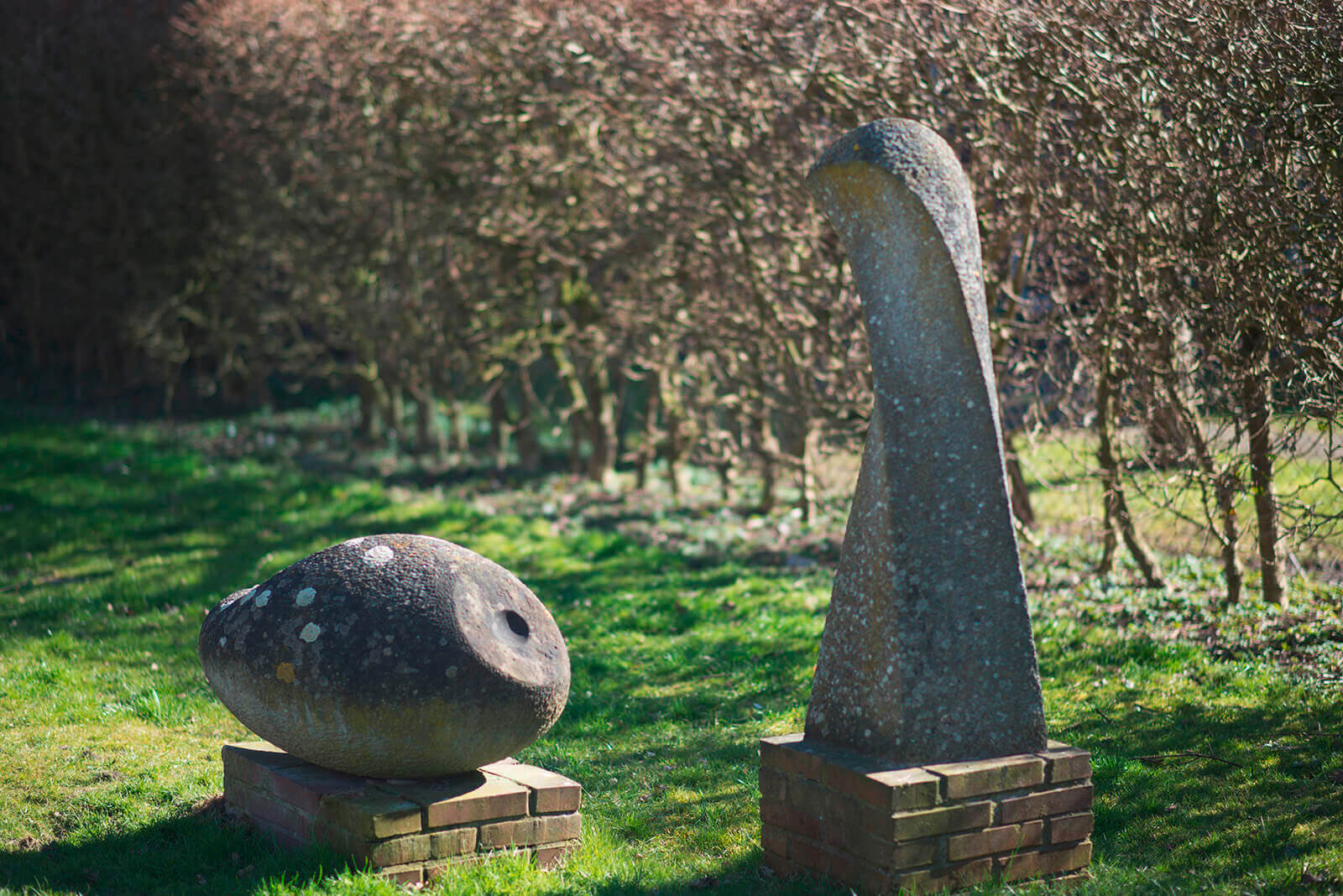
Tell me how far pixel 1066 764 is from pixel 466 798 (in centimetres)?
202

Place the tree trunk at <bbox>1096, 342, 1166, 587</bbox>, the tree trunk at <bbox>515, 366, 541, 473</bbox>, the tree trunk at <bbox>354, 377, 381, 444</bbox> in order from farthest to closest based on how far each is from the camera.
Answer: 1. the tree trunk at <bbox>354, 377, 381, 444</bbox>
2. the tree trunk at <bbox>515, 366, 541, 473</bbox>
3. the tree trunk at <bbox>1096, 342, 1166, 587</bbox>

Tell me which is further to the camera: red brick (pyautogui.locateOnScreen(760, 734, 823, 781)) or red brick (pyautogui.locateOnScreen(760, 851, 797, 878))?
red brick (pyautogui.locateOnScreen(760, 851, 797, 878))

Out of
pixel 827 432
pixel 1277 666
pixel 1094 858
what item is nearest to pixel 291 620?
pixel 1094 858

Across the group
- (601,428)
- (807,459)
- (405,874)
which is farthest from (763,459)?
(405,874)

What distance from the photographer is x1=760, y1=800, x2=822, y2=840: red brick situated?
155 inches

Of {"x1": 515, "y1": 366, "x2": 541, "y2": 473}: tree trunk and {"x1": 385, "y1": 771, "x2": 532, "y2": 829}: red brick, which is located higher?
{"x1": 515, "y1": 366, "x2": 541, "y2": 473}: tree trunk

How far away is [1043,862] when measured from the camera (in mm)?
3906

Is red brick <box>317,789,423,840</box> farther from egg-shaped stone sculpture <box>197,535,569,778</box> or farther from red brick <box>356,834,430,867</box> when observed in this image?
egg-shaped stone sculpture <box>197,535,569,778</box>

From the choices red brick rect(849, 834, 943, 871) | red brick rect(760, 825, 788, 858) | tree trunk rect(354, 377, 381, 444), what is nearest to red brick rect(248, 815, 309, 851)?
red brick rect(760, 825, 788, 858)

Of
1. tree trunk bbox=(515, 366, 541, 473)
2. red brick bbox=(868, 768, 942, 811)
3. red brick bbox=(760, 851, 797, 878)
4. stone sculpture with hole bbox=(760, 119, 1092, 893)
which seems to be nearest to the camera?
red brick bbox=(868, 768, 942, 811)

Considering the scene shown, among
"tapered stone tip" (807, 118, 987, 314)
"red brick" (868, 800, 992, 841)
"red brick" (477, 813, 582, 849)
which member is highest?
"tapered stone tip" (807, 118, 987, 314)

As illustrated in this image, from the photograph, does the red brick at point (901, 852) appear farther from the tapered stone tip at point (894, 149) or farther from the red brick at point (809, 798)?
the tapered stone tip at point (894, 149)

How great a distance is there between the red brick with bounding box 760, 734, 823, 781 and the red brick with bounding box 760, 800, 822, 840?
13 centimetres

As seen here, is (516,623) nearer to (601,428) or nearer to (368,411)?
(601,428)
